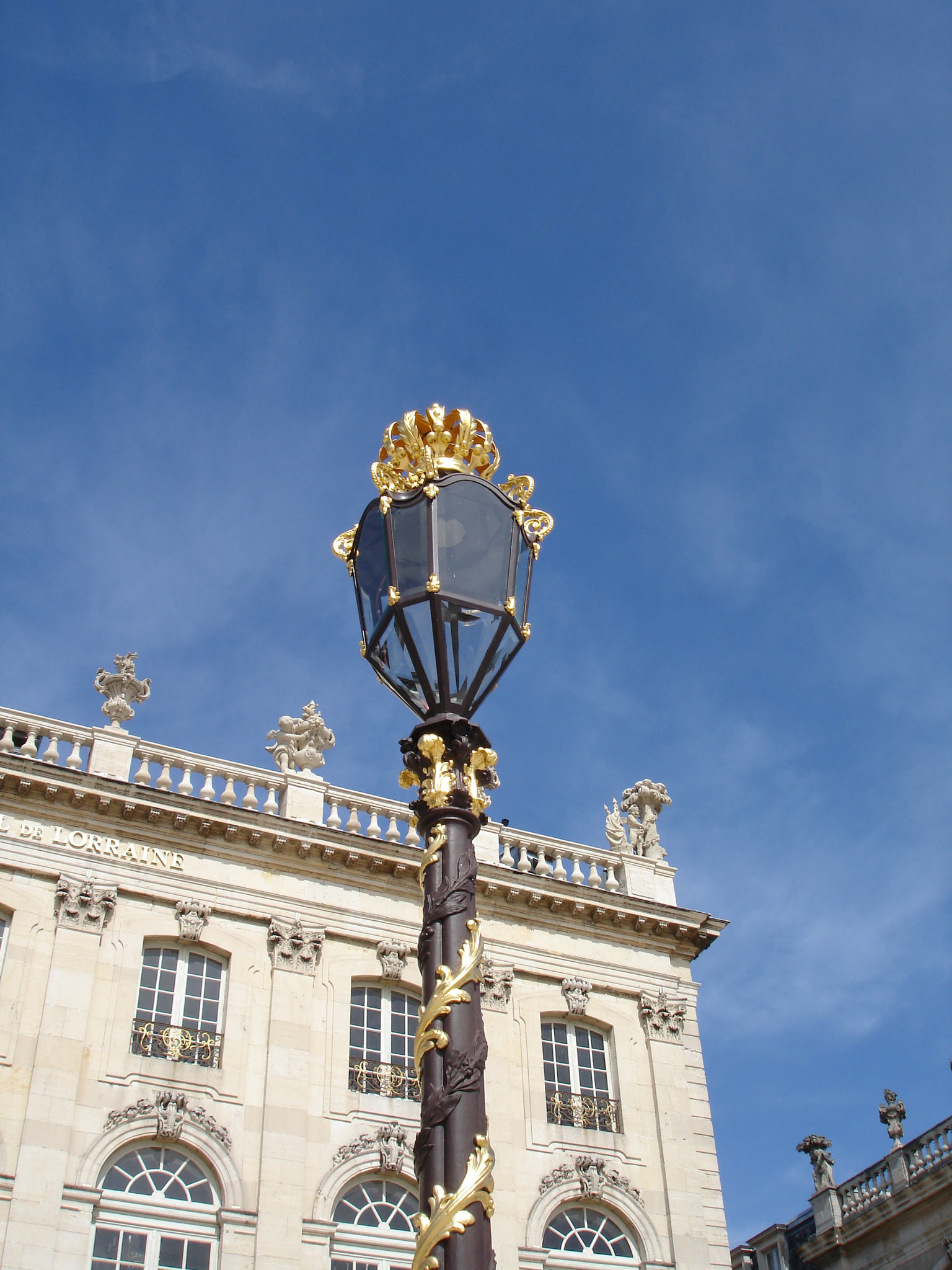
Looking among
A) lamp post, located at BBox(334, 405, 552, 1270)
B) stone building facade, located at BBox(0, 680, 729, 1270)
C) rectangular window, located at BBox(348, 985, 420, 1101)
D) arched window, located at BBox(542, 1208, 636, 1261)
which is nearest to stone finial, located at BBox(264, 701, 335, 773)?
stone building facade, located at BBox(0, 680, 729, 1270)

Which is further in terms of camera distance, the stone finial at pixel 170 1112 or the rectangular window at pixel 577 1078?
the rectangular window at pixel 577 1078

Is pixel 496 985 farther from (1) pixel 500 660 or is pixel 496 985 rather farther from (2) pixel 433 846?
(2) pixel 433 846

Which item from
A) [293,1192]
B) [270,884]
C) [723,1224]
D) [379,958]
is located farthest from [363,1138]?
[723,1224]

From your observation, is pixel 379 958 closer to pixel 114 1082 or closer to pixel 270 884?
pixel 270 884

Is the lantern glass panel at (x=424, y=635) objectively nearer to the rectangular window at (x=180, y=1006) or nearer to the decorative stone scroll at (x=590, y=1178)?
the rectangular window at (x=180, y=1006)

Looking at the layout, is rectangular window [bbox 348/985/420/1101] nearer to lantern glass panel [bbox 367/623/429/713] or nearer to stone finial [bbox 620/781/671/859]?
stone finial [bbox 620/781/671/859]

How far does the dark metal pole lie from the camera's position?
496 cm

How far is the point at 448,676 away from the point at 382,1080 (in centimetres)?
1382

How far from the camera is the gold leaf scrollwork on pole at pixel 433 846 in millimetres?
6031

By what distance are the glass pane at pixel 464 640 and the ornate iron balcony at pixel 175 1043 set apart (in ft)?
42.5

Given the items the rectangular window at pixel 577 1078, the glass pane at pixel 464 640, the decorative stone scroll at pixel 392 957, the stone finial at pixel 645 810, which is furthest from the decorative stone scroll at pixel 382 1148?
the glass pane at pixel 464 640

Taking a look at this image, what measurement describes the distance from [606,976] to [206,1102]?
6.93 metres

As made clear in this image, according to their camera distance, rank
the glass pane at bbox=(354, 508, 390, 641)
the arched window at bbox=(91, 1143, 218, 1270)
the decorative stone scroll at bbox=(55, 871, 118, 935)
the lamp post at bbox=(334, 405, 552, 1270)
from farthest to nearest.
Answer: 1. the decorative stone scroll at bbox=(55, 871, 118, 935)
2. the arched window at bbox=(91, 1143, 218, 1270)
3. the glass pane at bbox=(354, 508, 390, 641)
4. the lamp post at bbox=(334, 405, 552, 1270)

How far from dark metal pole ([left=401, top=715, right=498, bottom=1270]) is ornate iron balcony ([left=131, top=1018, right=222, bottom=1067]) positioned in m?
12.8
